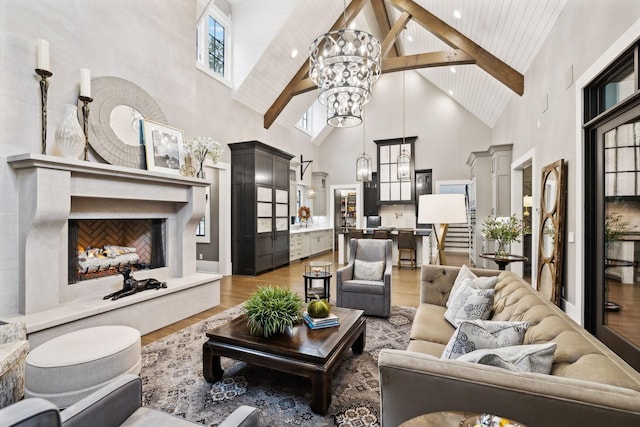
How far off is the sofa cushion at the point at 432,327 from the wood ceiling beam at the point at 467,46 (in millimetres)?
4466

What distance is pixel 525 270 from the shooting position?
5.43 m

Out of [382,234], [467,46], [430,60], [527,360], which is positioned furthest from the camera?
[382,234]

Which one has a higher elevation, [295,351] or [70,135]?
[70,135]

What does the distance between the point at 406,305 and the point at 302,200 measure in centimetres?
612

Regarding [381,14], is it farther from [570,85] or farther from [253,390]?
[253,390]

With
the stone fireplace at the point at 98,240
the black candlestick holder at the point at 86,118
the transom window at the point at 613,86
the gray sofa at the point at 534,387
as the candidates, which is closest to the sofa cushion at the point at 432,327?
the gray sofa at the point at 534,387

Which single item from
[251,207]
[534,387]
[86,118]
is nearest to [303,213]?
[251,207]

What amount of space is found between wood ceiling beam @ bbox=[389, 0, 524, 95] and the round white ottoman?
6220 mm

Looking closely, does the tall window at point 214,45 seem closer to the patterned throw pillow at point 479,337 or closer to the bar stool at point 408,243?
the bar stool at point 408,243

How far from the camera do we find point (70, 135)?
8.72 ft

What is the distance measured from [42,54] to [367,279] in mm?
3890

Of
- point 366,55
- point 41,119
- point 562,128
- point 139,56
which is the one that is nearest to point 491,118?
point 562,128

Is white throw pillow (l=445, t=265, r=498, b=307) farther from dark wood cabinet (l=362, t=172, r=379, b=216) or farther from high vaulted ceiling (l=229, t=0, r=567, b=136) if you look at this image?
dark wood cabinet (l=362, t=172, r=379, b=216)

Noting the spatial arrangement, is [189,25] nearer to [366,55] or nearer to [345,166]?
[366,55]
